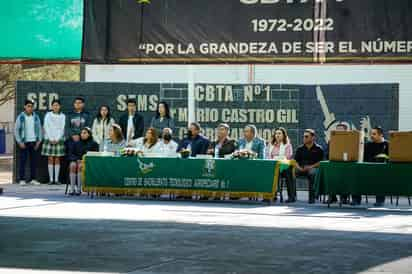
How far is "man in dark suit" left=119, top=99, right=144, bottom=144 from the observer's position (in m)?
26.1

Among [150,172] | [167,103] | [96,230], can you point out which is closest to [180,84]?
[167,103]

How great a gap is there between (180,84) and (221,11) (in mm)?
6053

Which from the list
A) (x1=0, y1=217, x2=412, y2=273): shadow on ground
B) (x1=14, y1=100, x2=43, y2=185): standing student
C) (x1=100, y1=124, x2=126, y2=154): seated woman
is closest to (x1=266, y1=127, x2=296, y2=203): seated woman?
(x1=100, y1=124, x2=126, y2=154): seated woman

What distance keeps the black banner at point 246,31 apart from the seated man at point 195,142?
2837mm

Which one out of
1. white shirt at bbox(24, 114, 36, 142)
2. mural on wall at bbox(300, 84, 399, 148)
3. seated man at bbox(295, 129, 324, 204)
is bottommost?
seated man at bbox(295, 129, 324, 204)

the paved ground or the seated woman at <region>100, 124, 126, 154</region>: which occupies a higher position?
the seated woman at <region>100, 124, 126, 154</region>

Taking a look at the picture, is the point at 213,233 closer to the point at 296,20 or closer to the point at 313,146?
the point at 296,20

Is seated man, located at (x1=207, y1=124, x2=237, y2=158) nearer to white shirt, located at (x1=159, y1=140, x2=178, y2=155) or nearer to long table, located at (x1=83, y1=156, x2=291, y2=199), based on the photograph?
white shirt, located at (x1=159, y1=140, x2=178, y2=155)

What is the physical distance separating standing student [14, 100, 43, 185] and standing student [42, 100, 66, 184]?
1.11 feet

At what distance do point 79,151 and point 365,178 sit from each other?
265 inches

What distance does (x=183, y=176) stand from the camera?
2241 centimetres

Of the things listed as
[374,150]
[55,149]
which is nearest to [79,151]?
[55,149]

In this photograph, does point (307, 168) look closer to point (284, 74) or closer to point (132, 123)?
point (132, 123)

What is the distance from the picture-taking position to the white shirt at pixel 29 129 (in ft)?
88.0
